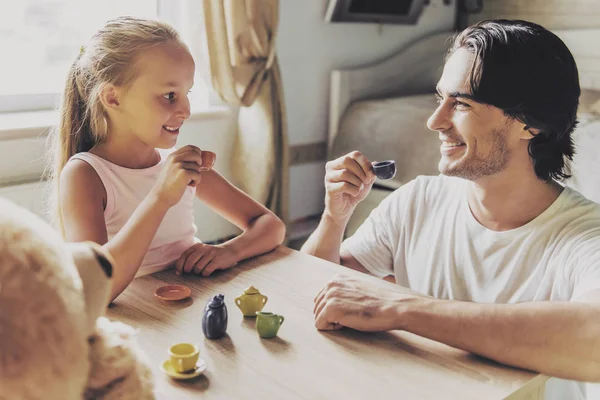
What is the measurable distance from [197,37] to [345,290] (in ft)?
6.02

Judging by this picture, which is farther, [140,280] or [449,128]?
[449,128]

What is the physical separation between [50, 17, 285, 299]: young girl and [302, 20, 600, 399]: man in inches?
11.5

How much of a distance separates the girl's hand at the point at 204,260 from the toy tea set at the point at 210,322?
10 cm

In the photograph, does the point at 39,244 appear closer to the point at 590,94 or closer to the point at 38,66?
the point at 38,66

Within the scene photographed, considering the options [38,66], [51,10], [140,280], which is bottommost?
[140,280]

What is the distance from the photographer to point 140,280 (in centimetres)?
122

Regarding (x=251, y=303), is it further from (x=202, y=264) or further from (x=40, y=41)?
(x=40, y=41)

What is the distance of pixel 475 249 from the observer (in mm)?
1309

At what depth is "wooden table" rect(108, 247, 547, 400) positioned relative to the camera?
32.8 inches

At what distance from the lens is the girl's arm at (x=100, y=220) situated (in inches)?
45.2

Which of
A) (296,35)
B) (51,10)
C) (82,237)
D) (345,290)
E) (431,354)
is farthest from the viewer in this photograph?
(296,35)

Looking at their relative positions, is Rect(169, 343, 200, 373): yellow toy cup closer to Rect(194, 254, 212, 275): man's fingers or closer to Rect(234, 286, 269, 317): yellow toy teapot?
Rect(234, 286, 269, 317): yellow toy teapot

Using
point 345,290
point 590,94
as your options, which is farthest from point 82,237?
point 590,94

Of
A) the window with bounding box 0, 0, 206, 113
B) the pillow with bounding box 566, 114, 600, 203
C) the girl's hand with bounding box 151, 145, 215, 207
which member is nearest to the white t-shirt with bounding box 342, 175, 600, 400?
the girl's hand with bounding box 151, 145, 215, 207
